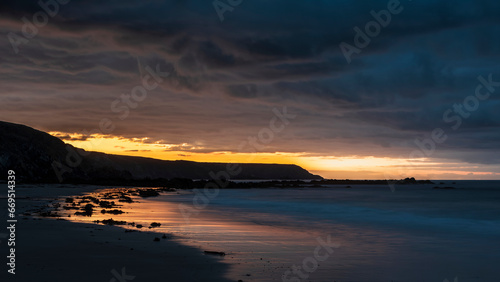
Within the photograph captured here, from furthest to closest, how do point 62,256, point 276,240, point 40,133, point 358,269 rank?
point 40,133
point 276,240
point 358,269
point 62,256

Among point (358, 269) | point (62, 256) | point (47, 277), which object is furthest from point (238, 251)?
point (47, 277)

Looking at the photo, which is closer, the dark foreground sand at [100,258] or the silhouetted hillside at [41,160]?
the dark foreground sand at [100,258]

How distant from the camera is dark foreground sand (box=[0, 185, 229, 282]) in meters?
9.49

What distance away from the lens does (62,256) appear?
36.8 ft

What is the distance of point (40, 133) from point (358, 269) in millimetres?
134961

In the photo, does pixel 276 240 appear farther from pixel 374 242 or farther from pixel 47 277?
pixel 47 277

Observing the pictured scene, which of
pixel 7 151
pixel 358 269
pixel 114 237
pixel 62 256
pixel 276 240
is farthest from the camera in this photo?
pixel 7 151

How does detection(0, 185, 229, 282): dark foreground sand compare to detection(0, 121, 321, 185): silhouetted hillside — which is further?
detection(0, 121, 321, 185): silhouetted hillside

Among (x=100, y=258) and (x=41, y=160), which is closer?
(x=100, y=258)

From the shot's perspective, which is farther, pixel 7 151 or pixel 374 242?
pixel 7 151

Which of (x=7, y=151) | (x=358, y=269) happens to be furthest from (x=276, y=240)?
(x=7, y=151)

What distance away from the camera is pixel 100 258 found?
444 inches

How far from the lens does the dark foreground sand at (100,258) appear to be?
949 cm

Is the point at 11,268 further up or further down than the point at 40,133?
further down
